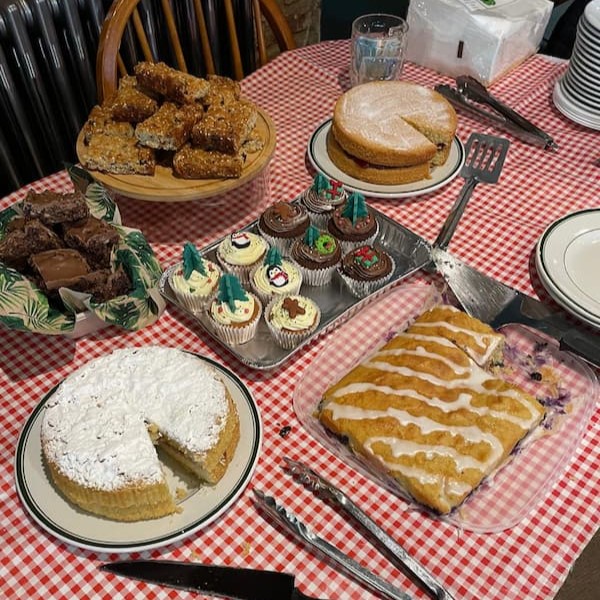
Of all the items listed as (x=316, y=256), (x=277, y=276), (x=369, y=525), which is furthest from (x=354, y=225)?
(x=369, y=525)

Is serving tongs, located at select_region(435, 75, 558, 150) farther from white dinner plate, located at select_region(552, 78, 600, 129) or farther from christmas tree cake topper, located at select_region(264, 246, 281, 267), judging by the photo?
christmas tree cake topper, located at select_region(264, 246, 281, 267)

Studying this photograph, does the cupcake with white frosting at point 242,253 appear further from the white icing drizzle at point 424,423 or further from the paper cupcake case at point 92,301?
the white icing drizzle at point 424,423

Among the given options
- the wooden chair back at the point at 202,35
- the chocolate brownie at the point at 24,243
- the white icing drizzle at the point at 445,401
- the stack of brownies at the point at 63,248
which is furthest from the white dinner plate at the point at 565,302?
the wooden chair back at the point at 202,35

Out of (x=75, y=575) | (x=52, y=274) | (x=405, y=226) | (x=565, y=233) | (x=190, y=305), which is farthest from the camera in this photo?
(x=405, y=226)

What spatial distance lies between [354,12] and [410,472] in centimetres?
291

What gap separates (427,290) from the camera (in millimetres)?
1356

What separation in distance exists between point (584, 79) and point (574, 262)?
0.76 meters

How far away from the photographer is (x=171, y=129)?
4.76 feet

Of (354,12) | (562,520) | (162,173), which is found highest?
(162,173)

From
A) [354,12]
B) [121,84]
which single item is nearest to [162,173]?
[121,84]

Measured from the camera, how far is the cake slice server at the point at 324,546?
2.99 ft

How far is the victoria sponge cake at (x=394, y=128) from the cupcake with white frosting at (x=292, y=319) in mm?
534

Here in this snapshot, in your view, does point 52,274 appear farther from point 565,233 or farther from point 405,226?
point 565,233

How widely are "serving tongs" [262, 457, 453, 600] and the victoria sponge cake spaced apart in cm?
85
